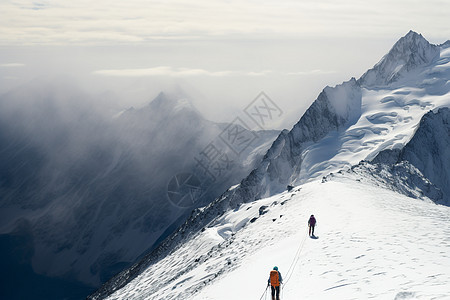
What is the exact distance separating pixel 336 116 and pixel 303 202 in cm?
8359

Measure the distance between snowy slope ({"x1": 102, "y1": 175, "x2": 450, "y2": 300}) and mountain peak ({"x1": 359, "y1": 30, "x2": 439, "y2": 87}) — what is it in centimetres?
12195

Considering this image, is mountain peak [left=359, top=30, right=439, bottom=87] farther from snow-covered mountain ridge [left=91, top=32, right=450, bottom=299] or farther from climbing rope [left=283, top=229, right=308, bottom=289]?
climbing rope [left=283, top=229, right=308, bottom=289]

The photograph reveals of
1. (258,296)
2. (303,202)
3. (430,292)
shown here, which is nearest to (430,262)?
(430,292)

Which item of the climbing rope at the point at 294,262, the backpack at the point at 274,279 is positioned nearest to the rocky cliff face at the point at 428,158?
the climbing rope at the point at 294,262

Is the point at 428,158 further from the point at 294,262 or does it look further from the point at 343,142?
the point at 294,262

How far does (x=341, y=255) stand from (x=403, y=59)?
15635cm

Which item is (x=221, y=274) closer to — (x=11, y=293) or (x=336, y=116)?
(x=336, y=116)

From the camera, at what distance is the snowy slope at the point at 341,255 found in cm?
1684

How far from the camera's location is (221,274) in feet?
109

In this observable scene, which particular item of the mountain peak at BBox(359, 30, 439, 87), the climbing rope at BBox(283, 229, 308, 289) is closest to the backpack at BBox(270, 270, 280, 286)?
the climbing rope at BBox(283, 229, 308, 289)

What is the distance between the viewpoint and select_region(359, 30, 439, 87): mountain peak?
155 m

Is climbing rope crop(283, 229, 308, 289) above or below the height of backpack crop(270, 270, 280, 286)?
below

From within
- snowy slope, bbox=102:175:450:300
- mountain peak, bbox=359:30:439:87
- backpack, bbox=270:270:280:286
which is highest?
mountain peak, bbox=359:30:439:87

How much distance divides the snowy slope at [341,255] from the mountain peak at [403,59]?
400ft
